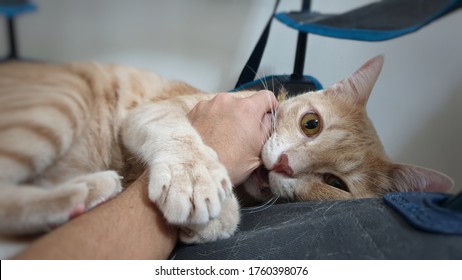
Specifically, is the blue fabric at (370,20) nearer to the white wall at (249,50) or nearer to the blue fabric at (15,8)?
the white wall at (249,50)

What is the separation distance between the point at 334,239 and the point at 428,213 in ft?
0.46

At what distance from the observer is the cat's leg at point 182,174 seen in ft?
1.56

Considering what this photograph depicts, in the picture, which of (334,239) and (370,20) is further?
(370,20)

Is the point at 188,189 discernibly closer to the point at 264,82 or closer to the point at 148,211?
the point at 148,211

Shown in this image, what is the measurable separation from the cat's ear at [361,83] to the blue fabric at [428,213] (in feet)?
1.18

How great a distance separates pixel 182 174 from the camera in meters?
0.50

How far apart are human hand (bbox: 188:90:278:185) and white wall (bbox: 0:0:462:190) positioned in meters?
0.09

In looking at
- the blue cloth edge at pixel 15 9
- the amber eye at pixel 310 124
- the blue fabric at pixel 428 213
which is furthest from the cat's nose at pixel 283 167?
the blue cloth edge at pixel 15 9

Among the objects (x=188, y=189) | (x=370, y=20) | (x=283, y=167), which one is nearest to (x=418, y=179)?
(x=283, y=167)

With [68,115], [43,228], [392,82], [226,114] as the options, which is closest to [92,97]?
[68,115]

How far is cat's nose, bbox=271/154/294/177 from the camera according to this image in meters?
0.69

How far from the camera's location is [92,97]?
708 millimetres
